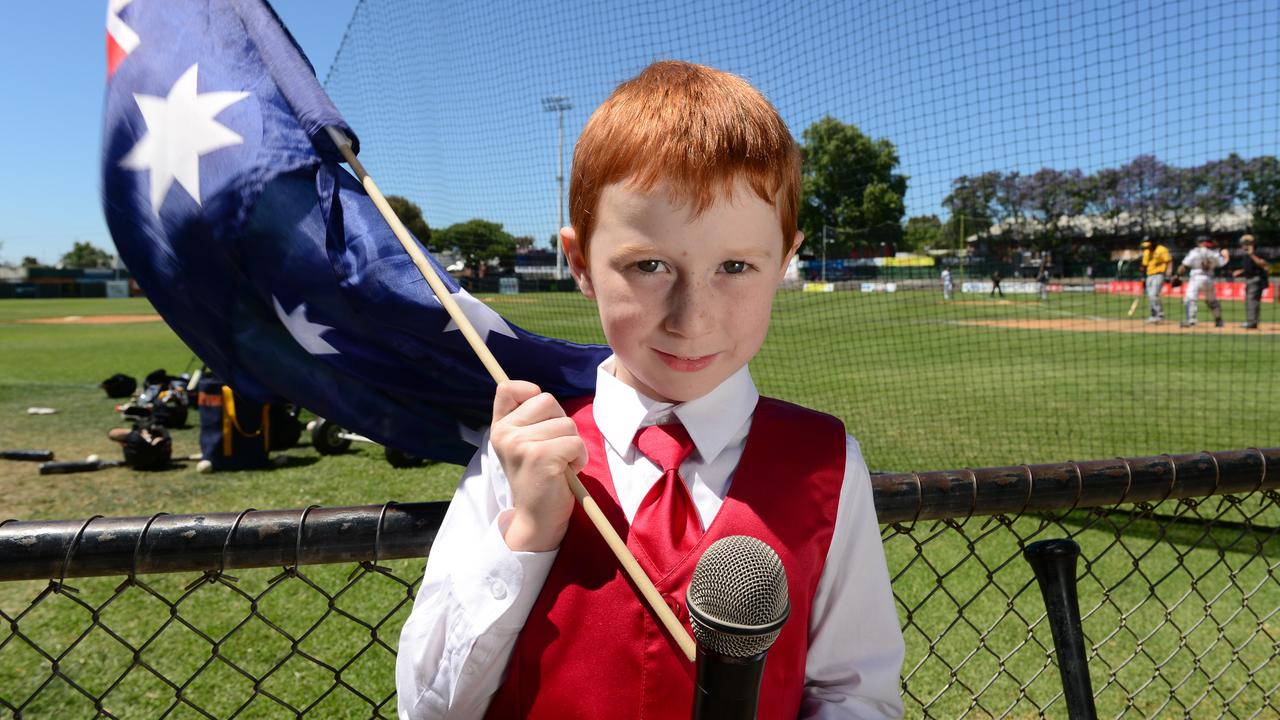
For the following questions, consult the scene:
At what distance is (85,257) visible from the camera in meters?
95.9

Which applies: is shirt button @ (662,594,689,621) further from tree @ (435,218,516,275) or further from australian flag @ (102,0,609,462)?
tree @ (435,218,516,275)

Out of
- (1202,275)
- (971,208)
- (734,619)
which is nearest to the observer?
(734,619)

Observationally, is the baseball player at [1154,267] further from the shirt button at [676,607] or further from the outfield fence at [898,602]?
the shirt button at [676,607]

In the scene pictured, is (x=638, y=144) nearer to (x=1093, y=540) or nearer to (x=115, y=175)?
(x=115, y=175)

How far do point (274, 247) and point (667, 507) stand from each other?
86 centimetres

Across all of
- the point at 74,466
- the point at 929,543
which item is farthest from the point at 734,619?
the point at 74,466

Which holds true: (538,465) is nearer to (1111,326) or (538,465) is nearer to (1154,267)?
(1154,267)

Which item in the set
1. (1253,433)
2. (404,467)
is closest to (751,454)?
(404,467)

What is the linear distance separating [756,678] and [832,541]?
1.27 feet

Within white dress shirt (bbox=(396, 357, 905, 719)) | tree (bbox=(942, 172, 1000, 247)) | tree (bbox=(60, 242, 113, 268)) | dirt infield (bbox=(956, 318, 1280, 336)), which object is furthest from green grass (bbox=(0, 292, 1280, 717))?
tree (bbox=(60, 242, 113, 268))

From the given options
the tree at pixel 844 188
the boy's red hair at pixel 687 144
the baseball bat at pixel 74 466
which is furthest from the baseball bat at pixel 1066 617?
the tree at pixel 844 188

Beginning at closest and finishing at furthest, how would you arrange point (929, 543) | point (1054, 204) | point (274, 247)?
1. point (274, 247)
2. point (929, 543)
3. point (1054, 204)

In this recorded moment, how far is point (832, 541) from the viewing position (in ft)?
3.99

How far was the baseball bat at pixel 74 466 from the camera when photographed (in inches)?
238
